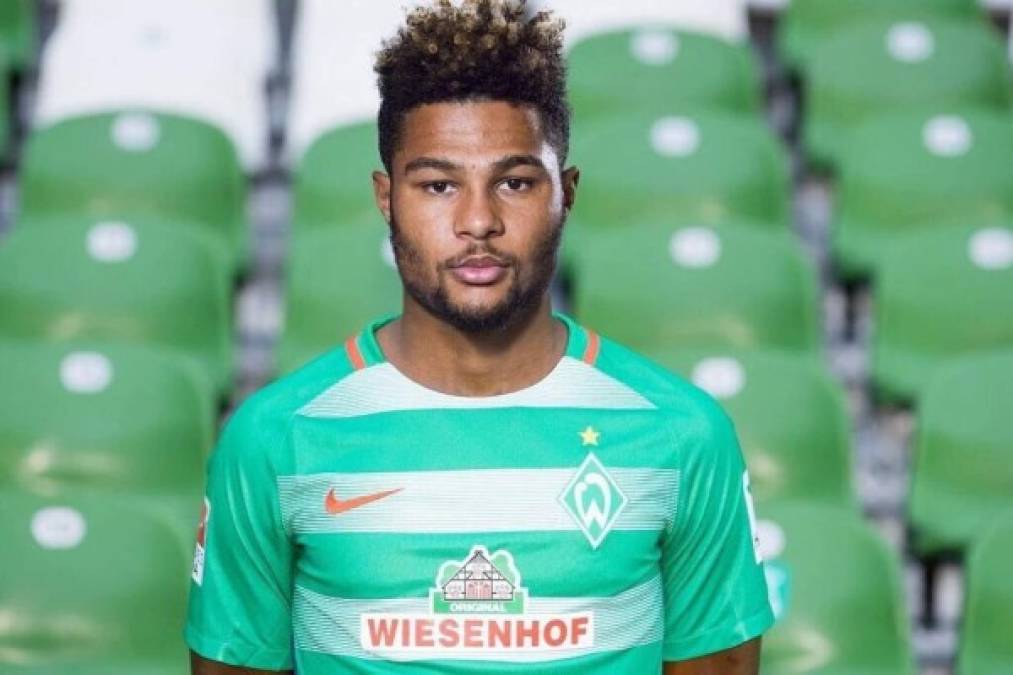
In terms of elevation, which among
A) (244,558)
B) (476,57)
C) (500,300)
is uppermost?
(476,57)

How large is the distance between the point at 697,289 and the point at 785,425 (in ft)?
1.71

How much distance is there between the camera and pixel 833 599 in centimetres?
311

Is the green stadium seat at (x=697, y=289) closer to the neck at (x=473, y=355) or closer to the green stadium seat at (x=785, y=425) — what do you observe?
the green stadium seat at (x=785, y=425)

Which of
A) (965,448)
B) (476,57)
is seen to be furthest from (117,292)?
(476,57)

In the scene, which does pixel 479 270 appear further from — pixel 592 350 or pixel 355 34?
pixel 355 34

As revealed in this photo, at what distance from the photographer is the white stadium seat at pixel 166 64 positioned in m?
4.84

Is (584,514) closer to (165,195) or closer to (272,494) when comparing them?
(272,494)

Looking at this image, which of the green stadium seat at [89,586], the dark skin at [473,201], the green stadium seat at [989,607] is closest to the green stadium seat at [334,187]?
the green stadium seat at [89,586]

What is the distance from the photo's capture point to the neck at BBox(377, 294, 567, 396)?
1.80 metres

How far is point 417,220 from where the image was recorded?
1.73 metres

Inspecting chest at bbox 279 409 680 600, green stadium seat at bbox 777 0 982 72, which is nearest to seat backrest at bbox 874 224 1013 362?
green stadium seat at bbox 777 0 982 72

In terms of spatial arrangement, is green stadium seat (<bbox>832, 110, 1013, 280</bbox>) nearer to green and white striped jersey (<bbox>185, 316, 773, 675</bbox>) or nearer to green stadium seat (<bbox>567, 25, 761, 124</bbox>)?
green stadium seat (<bbox>567, 25, 761, 124</bbox>)

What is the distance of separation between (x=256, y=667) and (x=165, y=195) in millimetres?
2760

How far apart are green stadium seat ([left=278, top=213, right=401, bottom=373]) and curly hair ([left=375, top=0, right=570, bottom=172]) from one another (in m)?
2.18
